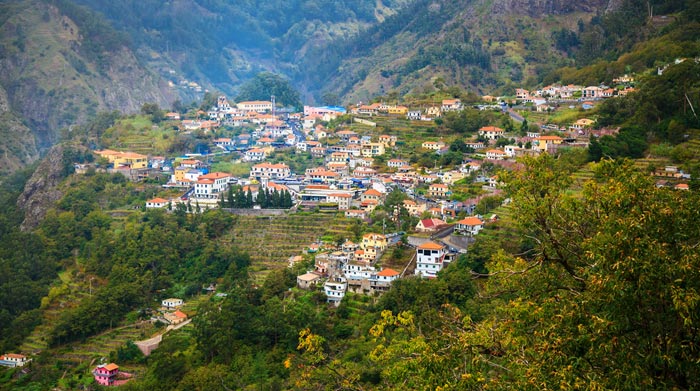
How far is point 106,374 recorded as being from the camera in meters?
22.3

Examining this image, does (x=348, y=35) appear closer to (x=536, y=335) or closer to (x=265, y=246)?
(x=265, y=246)

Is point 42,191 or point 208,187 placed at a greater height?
point 208,187

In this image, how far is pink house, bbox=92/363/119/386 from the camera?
73.2ft

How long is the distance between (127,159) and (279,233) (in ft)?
45.4

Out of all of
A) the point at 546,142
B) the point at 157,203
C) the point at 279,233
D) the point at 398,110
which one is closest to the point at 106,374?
the point at 279,233

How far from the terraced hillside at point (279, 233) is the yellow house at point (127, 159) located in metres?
10.4

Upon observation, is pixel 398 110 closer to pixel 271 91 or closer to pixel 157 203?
pixel 271 91

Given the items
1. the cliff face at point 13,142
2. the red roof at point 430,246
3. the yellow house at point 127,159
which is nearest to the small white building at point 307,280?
the red roof at point 430,246

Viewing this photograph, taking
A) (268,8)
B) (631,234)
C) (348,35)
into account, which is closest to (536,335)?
(631,234)

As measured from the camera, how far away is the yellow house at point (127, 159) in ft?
124

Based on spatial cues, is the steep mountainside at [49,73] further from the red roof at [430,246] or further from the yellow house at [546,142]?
the red roof at [430,246]

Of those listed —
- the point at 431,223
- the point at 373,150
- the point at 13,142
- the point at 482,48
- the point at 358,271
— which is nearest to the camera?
the point at 358,271

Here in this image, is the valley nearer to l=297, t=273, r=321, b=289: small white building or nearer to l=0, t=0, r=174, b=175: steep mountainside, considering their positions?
l=297, t=273, r=321, b=289: small white building

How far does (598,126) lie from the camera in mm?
29797
